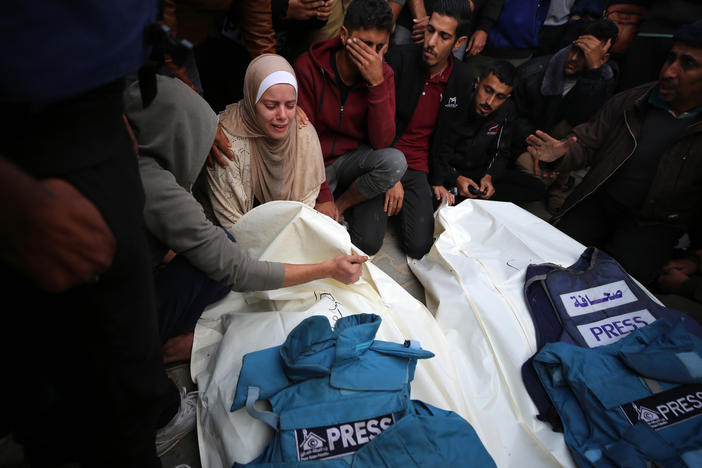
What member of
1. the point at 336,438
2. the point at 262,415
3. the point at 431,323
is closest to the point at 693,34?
the point at 431,323

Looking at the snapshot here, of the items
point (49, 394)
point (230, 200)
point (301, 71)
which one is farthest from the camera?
point (301, 71)

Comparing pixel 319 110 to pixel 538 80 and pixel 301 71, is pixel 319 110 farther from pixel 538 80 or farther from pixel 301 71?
pixel 538 80

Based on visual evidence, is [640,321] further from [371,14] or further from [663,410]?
[371,14]

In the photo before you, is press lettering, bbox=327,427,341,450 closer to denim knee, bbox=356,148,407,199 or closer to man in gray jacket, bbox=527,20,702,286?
denim knee, bbox=356,148,407,199

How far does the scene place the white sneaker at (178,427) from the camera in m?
1.21

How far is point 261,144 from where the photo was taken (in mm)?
1757

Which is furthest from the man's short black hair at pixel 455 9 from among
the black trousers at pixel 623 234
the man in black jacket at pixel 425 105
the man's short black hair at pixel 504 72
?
the black trousers at pixel 623 234

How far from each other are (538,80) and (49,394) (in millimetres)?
3323

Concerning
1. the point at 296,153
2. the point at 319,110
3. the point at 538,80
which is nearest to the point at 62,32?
the point at 296,153

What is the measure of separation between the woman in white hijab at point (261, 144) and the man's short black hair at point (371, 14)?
0.49m

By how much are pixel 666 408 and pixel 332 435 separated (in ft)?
3.59

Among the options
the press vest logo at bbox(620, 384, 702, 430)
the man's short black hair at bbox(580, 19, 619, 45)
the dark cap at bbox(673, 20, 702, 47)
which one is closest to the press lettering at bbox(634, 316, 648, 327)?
the press vest logo at bbox(620, 384, 702, 430)

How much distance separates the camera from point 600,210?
94.0 inches

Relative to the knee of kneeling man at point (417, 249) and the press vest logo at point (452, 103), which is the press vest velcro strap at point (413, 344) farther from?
the press vest logo at point (452, 103)
